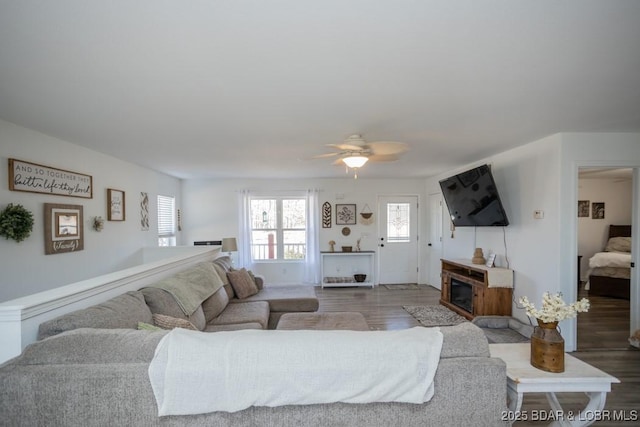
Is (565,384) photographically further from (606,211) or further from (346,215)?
(606,211)

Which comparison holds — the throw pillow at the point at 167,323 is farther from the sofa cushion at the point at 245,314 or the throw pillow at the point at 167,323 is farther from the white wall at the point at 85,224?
the white wall at the point at 85,224

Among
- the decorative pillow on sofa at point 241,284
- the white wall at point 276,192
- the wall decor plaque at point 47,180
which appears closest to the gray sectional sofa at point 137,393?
the wall decor plaque at point 47,180

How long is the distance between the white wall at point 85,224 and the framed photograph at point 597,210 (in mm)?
8812

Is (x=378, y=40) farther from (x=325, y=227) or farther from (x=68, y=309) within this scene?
(x=325, y=227)

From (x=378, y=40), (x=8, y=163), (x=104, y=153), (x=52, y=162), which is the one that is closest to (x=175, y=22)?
(x=378, y=40)

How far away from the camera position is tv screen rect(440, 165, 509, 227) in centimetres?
402

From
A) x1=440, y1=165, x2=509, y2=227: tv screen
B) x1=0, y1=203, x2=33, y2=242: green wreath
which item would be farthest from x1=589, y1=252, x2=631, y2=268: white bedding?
x1=0, y1=203, x2=33, y2=242: green wreath

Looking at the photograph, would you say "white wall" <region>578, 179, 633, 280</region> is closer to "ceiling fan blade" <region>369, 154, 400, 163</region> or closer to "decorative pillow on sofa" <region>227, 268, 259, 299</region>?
"ceiling fan blade" <region>369, 154, 400, 163</region>

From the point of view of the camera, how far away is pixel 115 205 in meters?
4.29

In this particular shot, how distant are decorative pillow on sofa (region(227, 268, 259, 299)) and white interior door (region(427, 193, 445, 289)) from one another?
12.5ft

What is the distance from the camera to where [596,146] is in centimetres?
332

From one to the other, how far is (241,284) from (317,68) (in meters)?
3.05

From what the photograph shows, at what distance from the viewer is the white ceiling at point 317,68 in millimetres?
1364

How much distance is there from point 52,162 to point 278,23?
3.17 metres
